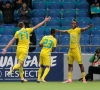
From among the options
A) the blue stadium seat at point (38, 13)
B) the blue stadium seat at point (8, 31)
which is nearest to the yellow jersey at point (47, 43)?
the blue stadium seat at point (8, 31)

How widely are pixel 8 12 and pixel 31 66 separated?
467cm

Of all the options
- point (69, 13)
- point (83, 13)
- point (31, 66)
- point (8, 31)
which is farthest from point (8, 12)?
point (31, 66)

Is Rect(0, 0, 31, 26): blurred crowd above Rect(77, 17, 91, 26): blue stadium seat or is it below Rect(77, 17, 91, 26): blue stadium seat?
above

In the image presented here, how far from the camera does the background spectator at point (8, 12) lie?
2035 centimetres

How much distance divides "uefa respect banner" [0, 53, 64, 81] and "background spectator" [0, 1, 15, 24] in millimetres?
4325

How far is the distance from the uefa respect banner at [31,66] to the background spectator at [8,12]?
4.32m

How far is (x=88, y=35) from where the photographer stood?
19016mm

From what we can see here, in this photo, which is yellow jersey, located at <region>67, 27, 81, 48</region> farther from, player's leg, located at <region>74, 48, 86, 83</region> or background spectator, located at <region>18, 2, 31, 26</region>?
background spectator, located at <region>18, 2, 31, 26</region>

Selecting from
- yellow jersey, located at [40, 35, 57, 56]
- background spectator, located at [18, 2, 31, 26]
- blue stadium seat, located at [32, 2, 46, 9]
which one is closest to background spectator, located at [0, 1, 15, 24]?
background spectator, located at [18, 2, 31, 26]

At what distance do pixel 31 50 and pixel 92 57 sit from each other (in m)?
2.24

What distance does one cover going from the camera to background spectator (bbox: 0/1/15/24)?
2035 centimetres

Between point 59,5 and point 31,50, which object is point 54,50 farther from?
point 59,5

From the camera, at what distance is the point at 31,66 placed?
16391 mm

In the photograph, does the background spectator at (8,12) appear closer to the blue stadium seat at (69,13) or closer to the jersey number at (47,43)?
the blue stadium seat at (69,13)
